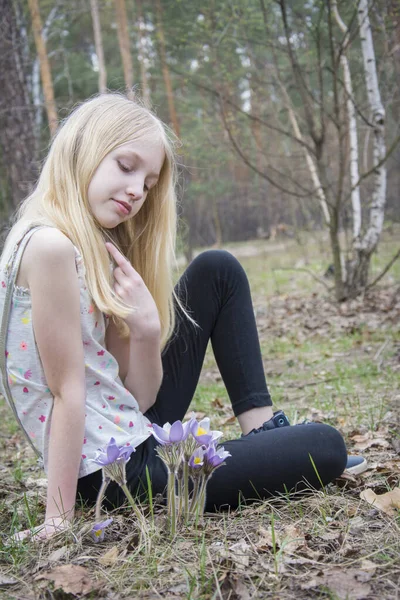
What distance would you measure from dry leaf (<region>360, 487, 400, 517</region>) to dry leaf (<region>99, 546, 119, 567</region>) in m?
0.75

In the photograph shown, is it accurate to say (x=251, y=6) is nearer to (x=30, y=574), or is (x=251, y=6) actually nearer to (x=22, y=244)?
(x=22, y=244)

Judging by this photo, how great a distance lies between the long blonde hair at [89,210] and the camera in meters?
1.84

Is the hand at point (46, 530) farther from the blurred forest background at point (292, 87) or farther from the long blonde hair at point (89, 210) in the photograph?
the blurred forest background at point (292, 87)

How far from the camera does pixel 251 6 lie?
6.84m

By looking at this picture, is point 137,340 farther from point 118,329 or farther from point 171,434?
point 171,434

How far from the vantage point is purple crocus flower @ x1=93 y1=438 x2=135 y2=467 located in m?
1.44

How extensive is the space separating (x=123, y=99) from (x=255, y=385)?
1132mm

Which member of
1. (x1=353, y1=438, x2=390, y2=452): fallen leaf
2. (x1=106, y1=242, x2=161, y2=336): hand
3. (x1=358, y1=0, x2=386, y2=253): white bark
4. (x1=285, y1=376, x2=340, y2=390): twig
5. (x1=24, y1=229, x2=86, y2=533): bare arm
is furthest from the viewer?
(x1=358, y1=0, x2=386, y2=253): white bark

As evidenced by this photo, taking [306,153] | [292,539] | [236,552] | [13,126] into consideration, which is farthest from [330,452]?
[306,153]

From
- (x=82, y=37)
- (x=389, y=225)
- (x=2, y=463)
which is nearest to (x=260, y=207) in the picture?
(x=82, y=37)

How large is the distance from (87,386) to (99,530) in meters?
0.46

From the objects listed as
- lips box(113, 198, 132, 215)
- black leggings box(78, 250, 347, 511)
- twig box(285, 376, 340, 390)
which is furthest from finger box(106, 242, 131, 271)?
twig box(285, 376, 340, 390)

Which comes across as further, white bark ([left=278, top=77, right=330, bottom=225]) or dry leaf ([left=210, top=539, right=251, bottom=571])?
white bark ([left=278, top=77, right=330, bottom=225])

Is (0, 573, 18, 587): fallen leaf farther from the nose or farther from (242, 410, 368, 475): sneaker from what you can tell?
the nose
